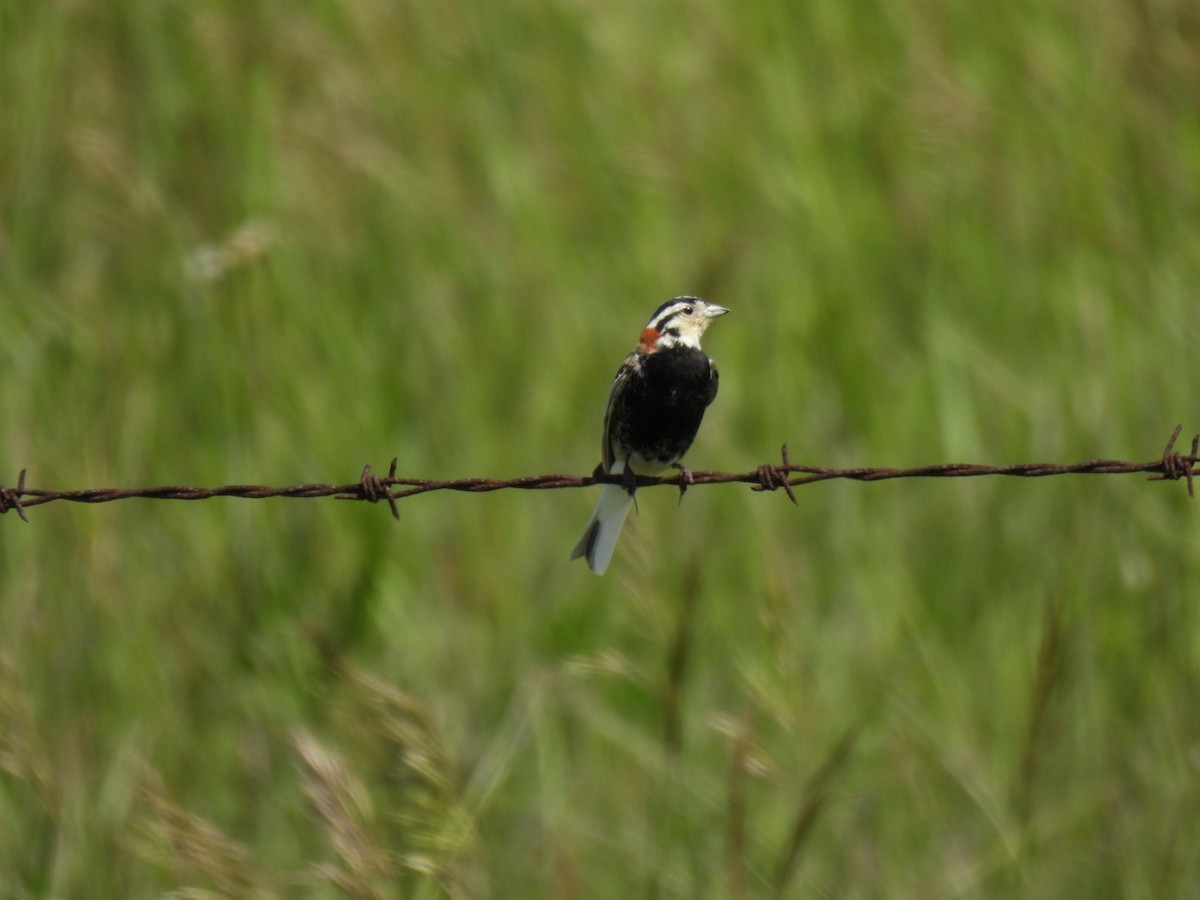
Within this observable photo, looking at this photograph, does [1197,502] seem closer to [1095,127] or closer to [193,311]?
[1095,127]

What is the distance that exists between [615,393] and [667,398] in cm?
26

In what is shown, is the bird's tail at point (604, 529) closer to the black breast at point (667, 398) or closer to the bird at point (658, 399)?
the bird at point (658, 399)

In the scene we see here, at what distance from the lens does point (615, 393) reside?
5.19 m

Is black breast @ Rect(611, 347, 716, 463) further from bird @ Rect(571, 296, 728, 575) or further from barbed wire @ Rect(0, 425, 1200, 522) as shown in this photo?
barbed wire @ Rect(0, 425, 1200, 522)

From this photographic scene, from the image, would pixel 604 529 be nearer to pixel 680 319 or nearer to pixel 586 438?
pixel 680 319

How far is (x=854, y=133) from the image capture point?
279 inches

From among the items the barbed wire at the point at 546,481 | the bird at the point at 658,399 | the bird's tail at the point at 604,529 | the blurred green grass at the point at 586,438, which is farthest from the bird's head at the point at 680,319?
the barbed wire at the point at 546,481

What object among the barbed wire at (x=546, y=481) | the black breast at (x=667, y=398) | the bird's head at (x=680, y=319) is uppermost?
the bird's head at (x=680, y=319)

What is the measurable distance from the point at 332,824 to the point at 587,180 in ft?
13.2

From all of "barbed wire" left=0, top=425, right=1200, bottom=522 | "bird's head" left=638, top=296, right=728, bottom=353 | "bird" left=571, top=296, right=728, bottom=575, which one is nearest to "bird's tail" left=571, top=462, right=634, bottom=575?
"bird" left=571, top=296, right=728, bottom=575

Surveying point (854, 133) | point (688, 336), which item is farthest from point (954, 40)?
point (688, 336)

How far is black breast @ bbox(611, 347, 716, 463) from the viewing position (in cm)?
498

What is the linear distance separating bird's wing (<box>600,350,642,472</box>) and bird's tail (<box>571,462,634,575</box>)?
0.79 feet

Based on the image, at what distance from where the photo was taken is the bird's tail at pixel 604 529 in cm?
500
